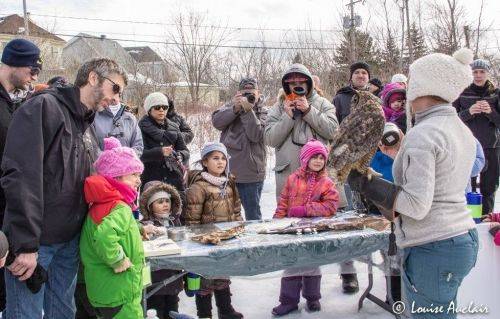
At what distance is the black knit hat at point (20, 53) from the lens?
98.6 inches

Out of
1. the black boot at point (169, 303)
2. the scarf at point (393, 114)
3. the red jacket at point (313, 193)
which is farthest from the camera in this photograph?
the scarf at point (393, 114)

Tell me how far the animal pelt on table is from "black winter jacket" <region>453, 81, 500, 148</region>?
3.83m

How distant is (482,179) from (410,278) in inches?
175

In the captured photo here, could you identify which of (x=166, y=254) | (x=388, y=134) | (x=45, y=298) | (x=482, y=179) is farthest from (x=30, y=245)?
(x=482, y=179)

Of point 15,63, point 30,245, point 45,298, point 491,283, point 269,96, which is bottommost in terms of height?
point 491,283

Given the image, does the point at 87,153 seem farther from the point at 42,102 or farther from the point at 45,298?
the point at 45,298

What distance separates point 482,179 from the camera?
236 inches

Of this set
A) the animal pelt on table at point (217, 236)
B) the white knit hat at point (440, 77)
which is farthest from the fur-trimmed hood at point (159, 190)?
the white knit hat at point (440, 77)

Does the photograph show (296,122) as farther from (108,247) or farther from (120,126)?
(108,247)

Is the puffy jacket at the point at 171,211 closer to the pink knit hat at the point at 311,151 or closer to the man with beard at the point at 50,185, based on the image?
the man with beard at the point at 50,185

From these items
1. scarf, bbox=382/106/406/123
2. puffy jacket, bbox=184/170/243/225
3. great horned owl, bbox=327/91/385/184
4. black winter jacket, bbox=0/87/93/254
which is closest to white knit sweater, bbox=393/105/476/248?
great horned owl, bbox=327/91/385/184

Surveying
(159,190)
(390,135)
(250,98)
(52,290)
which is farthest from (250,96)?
(52,290)

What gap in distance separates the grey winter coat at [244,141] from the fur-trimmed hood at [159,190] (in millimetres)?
1196

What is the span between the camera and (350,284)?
13.6 ft
